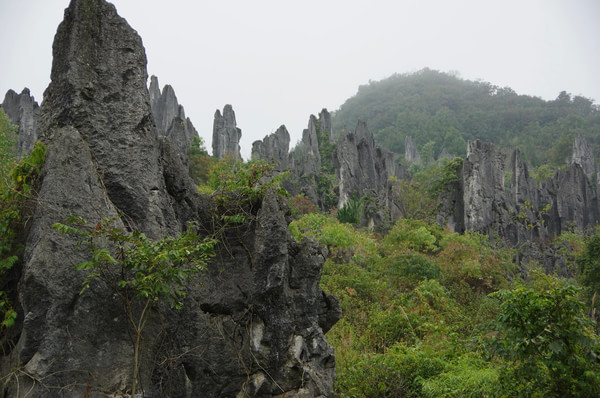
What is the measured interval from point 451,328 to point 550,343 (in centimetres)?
467

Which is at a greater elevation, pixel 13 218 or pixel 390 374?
pixel 13 218

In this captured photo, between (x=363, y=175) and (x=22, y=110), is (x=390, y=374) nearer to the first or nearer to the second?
(x=363, y=175)

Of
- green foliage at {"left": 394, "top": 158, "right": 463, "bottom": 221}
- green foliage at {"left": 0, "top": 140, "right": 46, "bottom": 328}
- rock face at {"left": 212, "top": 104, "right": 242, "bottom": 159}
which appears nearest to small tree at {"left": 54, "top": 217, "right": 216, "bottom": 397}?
green foliage at {"left": 0, "top": 140, "right": 46, "bottom": 328}

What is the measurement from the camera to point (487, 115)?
266 feet

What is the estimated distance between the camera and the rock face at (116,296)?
13.0ft

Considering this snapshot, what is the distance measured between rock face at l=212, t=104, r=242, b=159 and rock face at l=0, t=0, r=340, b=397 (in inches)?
1620

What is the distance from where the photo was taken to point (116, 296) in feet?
14.0

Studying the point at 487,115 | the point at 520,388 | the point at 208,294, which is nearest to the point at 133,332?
the point at 208,294

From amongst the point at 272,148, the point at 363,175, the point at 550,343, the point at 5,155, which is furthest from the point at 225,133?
the point at 550,343

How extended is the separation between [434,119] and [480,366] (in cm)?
8093

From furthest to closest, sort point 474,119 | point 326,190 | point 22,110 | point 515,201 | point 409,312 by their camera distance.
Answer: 1. point 474,119
2. point 515,201
3. point 326,190
4. point 22,110
5. point 409,312

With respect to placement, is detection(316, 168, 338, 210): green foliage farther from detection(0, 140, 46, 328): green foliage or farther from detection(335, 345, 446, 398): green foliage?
detection(0, 140, 46, 328): green foliage

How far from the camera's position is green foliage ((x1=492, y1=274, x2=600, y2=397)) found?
4043 millimetres

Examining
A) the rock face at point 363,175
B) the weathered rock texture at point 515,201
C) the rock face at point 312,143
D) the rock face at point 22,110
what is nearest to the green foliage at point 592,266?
the weathered rock texture at point 515,201
